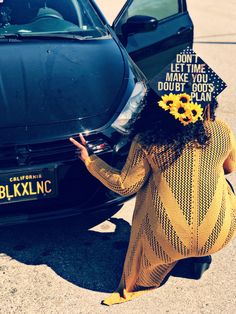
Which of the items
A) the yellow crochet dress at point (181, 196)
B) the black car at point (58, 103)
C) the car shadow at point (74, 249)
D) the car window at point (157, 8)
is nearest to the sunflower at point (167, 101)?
the yellow crochet dress at point (181, 196)

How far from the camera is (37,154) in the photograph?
2648 mm

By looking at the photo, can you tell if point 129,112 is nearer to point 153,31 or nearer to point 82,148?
point 82,148

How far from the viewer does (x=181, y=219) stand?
7.89ft

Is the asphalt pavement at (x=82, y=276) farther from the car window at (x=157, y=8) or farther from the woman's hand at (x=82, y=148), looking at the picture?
the car window at (x=157, y=8)

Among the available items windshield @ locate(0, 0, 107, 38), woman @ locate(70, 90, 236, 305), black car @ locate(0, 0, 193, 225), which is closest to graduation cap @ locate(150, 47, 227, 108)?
woman @ locate(70, 90, 236, 305)

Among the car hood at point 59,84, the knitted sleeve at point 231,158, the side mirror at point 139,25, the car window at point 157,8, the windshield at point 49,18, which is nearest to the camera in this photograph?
the knitted sleeve at point 231,158

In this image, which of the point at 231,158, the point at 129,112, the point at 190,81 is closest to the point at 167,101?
the point at 190,81

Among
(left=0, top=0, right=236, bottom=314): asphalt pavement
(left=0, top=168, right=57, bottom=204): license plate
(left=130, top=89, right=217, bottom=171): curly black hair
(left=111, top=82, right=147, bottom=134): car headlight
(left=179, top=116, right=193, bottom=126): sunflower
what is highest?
(left=179, top=116, right=193, bottom=126): sunflower

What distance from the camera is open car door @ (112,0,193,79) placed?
4.11m

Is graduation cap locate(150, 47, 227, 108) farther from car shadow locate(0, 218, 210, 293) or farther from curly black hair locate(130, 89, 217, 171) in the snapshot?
car shadow locate(0, 218, 210, 293)

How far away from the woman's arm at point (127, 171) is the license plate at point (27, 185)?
23cm

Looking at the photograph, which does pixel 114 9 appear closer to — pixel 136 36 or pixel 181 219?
pixel 136 36

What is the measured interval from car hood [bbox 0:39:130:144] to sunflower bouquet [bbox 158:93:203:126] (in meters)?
0.65

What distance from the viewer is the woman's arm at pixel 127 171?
241 cm
